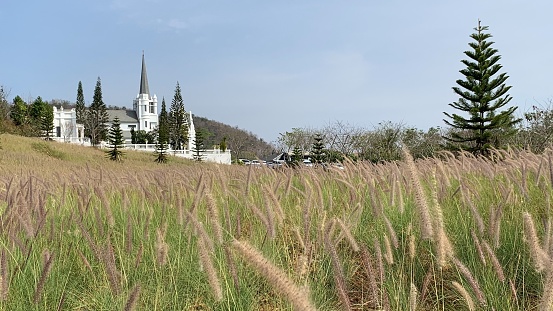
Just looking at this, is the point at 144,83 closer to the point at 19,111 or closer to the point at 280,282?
the point at 19,111

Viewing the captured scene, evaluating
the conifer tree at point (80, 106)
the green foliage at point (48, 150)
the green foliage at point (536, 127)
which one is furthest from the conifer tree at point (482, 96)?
the conifer tree at point (80, 106)

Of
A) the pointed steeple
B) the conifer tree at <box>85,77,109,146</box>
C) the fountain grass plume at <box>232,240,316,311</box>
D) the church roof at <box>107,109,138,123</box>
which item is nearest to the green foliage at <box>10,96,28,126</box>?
the conifer tree at <box>85,77,109,146</box>

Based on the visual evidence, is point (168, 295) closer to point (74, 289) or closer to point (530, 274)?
point (74, 289)

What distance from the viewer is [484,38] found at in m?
28.7

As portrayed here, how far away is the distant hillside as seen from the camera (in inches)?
3446

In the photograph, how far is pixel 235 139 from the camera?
98.8 metres

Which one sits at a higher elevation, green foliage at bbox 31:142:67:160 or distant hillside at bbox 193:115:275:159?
distant hillside at bbox 193:115:275:159

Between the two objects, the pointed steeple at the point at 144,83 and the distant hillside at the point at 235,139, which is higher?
the pointed steeple at the point at 144,83

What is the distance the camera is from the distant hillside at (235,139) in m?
87.5

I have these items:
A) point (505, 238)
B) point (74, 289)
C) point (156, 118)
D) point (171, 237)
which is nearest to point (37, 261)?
point (74, 289)

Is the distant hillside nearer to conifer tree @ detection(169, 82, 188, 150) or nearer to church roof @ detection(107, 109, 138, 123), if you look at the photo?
conifer tree @ detection(169, 82, 188, 150)

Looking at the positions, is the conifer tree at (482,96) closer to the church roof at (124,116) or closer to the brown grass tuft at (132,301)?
the brown grass tuft at (132,301)

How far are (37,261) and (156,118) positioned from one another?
353 ft

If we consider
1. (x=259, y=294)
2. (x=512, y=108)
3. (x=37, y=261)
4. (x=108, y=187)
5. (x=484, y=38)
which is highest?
(x=484, y=38)
